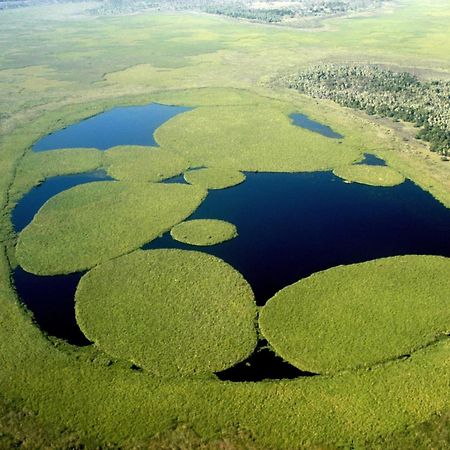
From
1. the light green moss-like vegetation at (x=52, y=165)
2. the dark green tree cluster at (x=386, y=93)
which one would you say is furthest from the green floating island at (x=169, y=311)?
the dark green tree cluster at (x=386, y=93)

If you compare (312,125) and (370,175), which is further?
(312,125)

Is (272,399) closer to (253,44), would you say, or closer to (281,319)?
(281,319)

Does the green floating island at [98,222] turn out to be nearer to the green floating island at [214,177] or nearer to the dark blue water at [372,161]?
the green floating island at [214,177]

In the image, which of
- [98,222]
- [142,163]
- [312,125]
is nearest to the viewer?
[98,222]

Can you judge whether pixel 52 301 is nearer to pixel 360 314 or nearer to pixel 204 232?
pixel 204 232

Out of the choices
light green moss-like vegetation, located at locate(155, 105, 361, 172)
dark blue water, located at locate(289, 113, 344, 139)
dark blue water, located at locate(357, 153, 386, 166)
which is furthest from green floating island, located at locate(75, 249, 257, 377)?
dark blue water, located at locate(289, 113, 344, 139)

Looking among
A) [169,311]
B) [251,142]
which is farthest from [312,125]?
[169,311]

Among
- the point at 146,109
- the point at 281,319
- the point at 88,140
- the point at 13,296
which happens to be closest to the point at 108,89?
the point at 146,109
